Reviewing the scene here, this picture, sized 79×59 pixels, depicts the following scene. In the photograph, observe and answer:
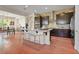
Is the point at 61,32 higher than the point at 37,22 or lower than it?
lower

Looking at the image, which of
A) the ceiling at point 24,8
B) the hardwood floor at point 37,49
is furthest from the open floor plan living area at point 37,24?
the hardwood floor at point 37,49

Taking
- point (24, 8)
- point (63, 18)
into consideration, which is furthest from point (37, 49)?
point (63, 18)

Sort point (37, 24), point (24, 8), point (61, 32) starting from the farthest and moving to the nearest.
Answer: point (37, 24) < point (61, 32) < point (24, 8)

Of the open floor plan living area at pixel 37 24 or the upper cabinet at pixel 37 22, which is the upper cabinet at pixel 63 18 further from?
the upper cabinet at pixel 37 22

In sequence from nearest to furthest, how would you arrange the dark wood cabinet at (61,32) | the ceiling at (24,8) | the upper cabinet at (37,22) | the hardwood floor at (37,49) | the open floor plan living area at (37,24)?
the hardwood floor at (37,49), the open floor plan living area at (37,24), the ceiling at (24,8), the dark wood cabinet at (61,32), the upper cabinet at (37,22)

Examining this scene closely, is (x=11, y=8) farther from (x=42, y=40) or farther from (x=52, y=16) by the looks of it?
(x=52, y=16)

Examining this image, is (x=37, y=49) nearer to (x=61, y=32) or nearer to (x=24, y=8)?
(x=24, y=8)

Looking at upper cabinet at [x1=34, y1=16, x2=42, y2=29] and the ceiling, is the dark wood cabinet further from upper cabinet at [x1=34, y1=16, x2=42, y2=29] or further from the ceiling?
the ceiling

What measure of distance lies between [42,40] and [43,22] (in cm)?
306

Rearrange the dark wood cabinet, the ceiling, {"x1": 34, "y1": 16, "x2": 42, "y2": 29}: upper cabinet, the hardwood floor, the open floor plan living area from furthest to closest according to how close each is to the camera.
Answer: {"x1": 34, "y1": 16, "x2": 42, "y2": 29}: upper cabinet
the dark wood cabinet
the ceiling
the open floor plan living area
the hardwood floor

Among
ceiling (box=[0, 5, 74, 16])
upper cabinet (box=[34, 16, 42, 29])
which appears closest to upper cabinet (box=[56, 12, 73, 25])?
ceiling (box=[0, 5, 74, 16])
